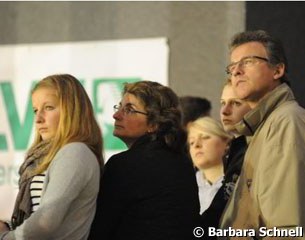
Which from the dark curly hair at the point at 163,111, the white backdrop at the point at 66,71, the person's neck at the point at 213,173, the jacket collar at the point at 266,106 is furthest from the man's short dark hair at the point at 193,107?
the jacket collar at the point at 266,106

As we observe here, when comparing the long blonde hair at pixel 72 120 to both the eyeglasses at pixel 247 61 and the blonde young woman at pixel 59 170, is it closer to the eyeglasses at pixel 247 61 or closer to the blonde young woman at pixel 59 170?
the blonde young woman at pixel 59 170

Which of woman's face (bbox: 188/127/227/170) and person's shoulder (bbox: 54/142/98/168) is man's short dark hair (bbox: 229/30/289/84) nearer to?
person's shoulder (bbox: 54/142/98/168)

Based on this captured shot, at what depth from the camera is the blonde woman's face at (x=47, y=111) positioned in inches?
128

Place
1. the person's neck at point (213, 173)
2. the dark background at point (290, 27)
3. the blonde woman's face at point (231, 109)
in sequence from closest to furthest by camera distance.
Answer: the blonde woman's face at point (231, 109) → the person's neck at point (213, 173) → the dark background at point (290, 27)

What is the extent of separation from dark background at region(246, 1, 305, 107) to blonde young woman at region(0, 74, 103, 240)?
2.64m

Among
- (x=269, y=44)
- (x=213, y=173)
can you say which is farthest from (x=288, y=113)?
(x=213, y=173)

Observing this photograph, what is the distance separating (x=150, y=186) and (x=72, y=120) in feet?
1.44

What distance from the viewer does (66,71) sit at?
20.1ft

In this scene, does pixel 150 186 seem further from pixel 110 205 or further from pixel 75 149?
pixel 75 149

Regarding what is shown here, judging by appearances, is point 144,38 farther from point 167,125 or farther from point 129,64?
point 167,125

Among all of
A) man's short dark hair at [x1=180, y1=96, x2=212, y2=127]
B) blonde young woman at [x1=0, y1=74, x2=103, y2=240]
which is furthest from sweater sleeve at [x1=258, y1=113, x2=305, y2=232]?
man's short dark hair at [x1=180, y1=96, x2=212, y2=127]

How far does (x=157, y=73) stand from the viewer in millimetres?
5891

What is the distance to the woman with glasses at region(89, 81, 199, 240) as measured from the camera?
3201mm

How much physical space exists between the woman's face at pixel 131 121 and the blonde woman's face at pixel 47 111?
41cm
